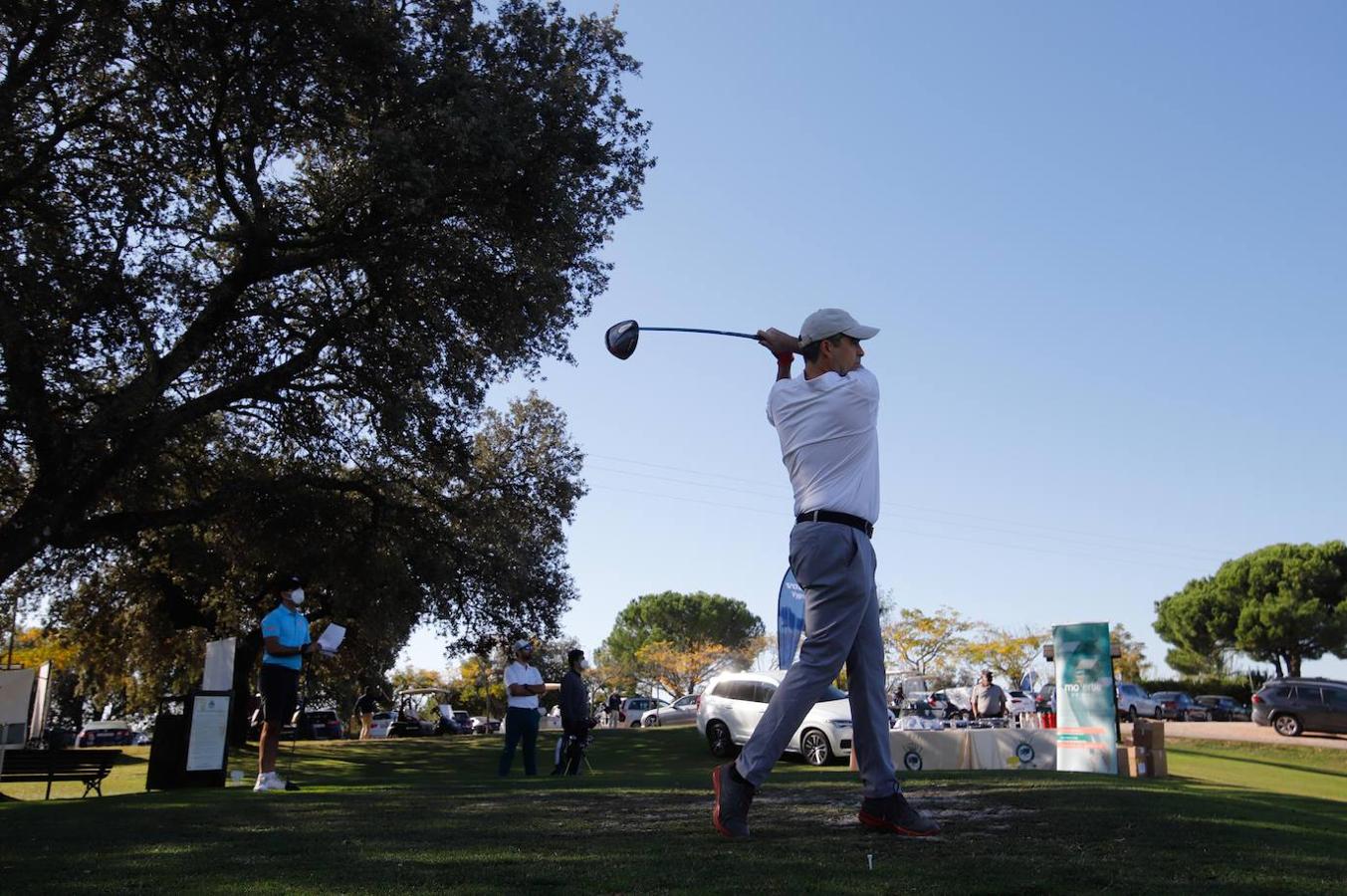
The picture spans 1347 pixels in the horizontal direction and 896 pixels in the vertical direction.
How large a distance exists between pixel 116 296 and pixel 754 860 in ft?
46.2

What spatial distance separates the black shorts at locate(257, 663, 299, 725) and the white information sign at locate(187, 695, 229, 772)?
12.1ft

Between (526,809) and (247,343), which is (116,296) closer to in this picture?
Result: (247,343)

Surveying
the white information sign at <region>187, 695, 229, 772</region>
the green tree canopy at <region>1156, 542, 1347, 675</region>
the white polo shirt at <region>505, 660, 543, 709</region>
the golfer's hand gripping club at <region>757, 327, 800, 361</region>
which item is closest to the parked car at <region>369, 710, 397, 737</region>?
the white polo shirt at <region>505, 660, 543, 709</region>

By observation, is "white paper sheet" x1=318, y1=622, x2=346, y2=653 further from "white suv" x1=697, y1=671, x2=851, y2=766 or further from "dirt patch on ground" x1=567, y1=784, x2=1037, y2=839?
"white suv" x1=697, y1=671, x2=851, y2=766

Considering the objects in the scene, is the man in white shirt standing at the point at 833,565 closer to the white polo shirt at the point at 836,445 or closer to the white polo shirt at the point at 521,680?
the white polo shirt at the point at 836,445

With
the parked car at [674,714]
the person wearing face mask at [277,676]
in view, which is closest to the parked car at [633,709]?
the parked car at [674,714]

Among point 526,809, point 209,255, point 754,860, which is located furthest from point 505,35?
point 754,860

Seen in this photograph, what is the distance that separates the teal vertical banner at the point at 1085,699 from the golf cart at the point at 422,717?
125 feet

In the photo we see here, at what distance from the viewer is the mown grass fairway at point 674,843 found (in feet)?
10.7

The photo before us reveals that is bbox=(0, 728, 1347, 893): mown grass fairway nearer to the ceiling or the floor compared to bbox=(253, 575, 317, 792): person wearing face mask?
nearer to the floor

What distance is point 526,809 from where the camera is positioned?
5.18 meters

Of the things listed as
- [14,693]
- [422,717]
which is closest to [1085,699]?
[14,693]

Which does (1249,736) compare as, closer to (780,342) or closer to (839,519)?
(780,342)

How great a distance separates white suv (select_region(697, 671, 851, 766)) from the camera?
67.0 feet
